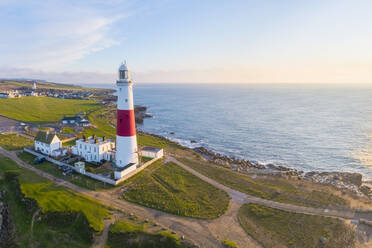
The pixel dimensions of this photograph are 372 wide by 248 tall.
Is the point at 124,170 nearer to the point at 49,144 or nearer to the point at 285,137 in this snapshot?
the point at 49,144

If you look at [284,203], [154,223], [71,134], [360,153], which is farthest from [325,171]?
[71,134]

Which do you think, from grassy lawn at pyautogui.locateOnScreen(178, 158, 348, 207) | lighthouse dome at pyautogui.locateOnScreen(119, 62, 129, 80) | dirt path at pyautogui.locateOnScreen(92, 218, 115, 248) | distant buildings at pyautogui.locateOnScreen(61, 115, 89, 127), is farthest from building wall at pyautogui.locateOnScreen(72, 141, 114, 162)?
distant buildings at pyautogui.locateOnScreen(61, 115, 89, 127)

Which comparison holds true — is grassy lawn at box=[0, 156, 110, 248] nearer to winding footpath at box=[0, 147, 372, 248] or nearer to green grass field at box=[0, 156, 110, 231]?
green grass field at box=[0, 156, 110, 231]

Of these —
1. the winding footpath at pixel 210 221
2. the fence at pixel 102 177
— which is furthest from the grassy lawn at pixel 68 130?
the winding footpath at pixel 210 221

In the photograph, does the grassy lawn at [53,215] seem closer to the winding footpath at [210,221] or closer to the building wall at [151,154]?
the winding footpath at [210,221]

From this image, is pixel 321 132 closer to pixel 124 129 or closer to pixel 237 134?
pixel 237 134

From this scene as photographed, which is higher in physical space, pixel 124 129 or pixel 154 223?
pixel 124 129
